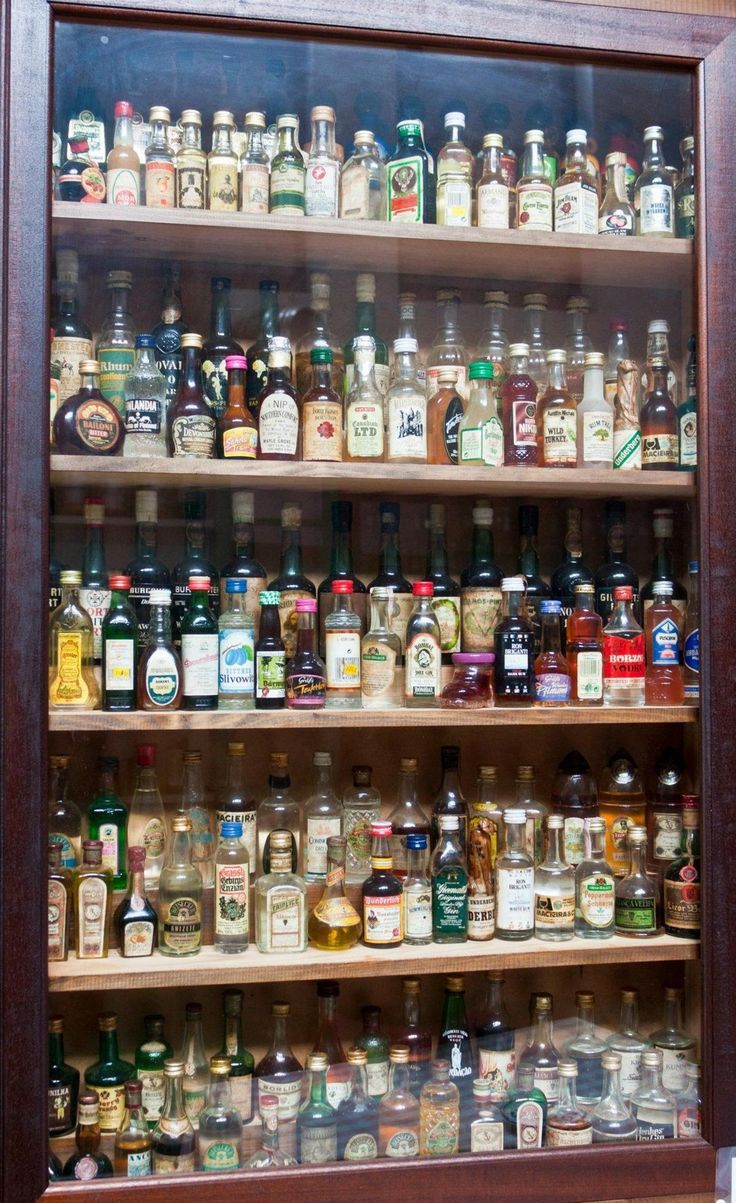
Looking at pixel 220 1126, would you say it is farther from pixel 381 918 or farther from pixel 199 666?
pixel 199 666

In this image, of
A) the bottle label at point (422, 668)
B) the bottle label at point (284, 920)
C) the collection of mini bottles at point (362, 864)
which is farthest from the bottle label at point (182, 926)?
the bottle label at point (422, 668)

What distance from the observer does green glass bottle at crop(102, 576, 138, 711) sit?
1.53m

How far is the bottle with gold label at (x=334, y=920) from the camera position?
5.19ft

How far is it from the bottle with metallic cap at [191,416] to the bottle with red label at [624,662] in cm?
68

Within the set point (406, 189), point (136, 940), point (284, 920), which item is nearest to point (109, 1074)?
point (136, 940)

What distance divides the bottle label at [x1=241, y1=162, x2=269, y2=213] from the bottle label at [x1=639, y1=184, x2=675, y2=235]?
0.59 metres

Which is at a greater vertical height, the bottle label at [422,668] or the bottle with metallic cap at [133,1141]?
the bottle label at [422,668]

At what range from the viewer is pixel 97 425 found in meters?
1.55

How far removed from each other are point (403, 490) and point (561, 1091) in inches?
37.4

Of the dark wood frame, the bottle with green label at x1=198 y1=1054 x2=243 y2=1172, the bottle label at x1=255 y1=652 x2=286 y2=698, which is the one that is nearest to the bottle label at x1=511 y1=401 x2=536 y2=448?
the dark wood frame

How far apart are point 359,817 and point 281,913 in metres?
0.20

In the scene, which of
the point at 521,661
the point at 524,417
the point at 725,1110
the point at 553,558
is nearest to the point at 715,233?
the point at 524,417

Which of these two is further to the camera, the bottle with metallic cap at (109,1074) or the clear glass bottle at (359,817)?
the clear glass bottle at (359,817)

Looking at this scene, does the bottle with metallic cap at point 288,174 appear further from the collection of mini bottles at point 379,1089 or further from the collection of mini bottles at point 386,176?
the collection of mini bottles at point 379,1089
